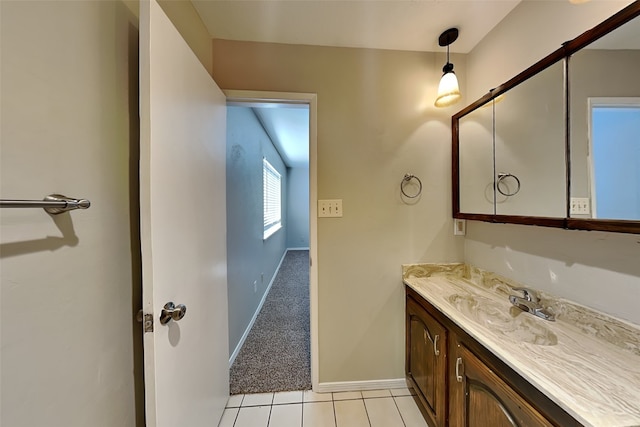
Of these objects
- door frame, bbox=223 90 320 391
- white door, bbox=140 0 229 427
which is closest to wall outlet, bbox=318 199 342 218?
door frame, bbox=223 90 320 391

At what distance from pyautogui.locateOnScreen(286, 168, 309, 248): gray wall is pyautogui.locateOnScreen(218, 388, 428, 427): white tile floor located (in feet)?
18.1

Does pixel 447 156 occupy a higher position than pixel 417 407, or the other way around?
pixel 447 156

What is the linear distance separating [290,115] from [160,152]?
2.30 metres

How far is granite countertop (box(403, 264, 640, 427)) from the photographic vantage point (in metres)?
0.64

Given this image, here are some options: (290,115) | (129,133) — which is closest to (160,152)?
(129,133)

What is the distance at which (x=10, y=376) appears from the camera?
0.48m

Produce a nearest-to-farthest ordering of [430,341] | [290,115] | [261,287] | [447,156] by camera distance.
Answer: [430,341]
[447,156]
[290,115]
[261,287]

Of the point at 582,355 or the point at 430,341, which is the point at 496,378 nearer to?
the point at 582,355

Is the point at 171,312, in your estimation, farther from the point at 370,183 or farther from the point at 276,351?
the point at 276,351

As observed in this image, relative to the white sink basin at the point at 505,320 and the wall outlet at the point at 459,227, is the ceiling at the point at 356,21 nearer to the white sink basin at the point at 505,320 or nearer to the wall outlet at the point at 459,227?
the wall outlet at the point at 459,227

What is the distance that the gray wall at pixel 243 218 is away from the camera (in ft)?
6.49

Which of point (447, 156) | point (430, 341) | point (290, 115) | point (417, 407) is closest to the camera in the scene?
point (430, 341)

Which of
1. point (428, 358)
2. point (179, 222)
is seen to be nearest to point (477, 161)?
point (428, 358)

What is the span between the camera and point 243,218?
7.69 ft
